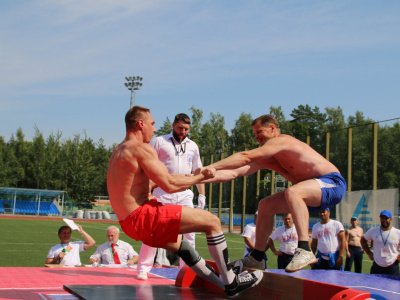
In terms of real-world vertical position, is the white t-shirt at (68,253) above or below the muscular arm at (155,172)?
below

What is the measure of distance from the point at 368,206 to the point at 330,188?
15.2 meters

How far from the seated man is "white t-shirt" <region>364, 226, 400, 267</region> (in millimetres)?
5086

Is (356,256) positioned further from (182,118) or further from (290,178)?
(290,178)

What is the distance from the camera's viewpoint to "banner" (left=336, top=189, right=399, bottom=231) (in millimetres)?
20062

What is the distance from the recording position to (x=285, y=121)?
88.9 m

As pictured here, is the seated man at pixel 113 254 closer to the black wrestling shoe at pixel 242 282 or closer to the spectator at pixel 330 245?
the spectator at pixel 330 245

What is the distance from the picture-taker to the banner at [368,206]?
20.1 metres

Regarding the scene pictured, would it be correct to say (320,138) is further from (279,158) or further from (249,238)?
(279,158)

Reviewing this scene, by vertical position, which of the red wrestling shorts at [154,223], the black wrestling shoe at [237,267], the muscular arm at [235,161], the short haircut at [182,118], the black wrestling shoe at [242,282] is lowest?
the black wrestling shoe at [242,282]

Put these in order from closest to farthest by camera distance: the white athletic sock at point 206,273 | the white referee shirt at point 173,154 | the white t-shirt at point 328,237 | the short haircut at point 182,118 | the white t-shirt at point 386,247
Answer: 1. the white athletic sock at point 206,273
2. the short haircut at point 182,118
3. the white referee shirt at point 173,154
4. the white t-shirt at point 386,247
5. the white t-shirt at point 328,237

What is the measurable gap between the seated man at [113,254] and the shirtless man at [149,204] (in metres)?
4.59

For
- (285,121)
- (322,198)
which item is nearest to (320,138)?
(322,198)

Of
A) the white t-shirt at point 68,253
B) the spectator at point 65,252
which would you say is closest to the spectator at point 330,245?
the spectator at point 65,252

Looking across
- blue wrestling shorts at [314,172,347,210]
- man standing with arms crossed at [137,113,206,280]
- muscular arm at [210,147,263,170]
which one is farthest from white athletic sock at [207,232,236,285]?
man standing with arms crossed at [137,113,206,280]
